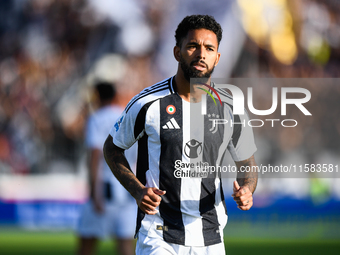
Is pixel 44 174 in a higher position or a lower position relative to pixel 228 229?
higher

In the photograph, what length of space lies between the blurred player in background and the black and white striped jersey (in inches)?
62.5

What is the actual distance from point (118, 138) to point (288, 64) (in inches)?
347

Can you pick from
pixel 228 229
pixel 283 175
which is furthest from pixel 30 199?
pixel 283 175

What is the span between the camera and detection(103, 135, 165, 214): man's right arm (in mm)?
2559

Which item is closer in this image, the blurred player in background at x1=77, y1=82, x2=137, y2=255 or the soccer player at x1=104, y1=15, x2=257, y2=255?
the soccer player at x1=104, y1=15, x2=257, y2=255

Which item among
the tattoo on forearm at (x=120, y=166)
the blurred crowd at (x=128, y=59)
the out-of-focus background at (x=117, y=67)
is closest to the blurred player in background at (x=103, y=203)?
the tattoo on forearm at (x=120, y=166)

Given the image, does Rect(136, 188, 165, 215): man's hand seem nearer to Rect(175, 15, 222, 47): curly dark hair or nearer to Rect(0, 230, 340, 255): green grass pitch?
Rect(175, 15, 222, 47): curly dark hair

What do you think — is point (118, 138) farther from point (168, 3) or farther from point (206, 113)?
point (168, 3)

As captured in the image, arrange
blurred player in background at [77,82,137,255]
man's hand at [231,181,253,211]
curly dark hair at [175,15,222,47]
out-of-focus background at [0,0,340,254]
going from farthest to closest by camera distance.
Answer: out-of-focus background at [0,0,340,254] → blurred player in background at [77,82,137,255] → curly dark hair at [175,15,222,47] → man's hand at [231,181,253,211]

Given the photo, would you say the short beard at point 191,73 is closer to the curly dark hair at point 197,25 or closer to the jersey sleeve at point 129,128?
the curly dark hair at point 197,25

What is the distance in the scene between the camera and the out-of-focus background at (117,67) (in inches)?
396

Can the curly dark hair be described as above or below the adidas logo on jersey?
above

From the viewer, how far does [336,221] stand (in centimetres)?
866

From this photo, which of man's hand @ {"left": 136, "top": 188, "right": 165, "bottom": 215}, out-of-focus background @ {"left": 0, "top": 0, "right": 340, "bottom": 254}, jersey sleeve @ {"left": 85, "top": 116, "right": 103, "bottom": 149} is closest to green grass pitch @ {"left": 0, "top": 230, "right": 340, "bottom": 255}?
out-of-focus background @ {"left": 0, "top": 0, "right": 340, "bottom": 254}
